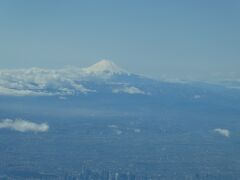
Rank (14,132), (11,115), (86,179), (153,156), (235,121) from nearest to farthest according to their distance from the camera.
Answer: (86,179), (153,156), (14,132), (11,115), (235,121)

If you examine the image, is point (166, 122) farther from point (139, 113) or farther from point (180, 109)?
point (180, 109)

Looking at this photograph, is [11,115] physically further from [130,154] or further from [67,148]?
[130,154]

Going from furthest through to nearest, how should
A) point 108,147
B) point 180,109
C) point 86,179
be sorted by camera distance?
point 180,109 → point 108,147 → point 86,179

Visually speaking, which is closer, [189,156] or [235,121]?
[189,156]

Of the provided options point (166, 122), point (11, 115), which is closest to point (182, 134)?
point (166, 122)

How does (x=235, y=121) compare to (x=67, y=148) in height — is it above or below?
above

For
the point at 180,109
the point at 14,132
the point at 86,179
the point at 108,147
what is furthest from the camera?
the point at 180,109

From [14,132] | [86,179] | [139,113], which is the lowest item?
[86,179]

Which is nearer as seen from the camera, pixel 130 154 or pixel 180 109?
pixel 130 154

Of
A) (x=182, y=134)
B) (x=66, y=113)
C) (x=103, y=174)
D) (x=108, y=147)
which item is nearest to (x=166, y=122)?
(x=182, y=134)
